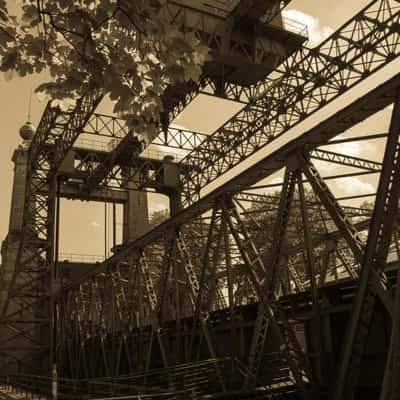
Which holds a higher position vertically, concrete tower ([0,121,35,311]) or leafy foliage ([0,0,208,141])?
concrete tower ([0,121,35,311])

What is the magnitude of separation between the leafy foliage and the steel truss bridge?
2.57ft

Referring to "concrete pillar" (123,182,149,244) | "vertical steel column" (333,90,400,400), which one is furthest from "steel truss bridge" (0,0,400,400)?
"concrete pillar" (123,182,149,244)

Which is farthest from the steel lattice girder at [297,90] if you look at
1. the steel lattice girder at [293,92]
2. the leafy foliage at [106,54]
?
the leafy foliage at [106,54]

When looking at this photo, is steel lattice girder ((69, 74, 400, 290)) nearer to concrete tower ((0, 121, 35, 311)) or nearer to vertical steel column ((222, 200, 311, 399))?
vertical steel column ((222, 200, 311, 399))

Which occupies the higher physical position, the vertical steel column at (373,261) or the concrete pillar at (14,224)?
the concrete pillar at (14,224)

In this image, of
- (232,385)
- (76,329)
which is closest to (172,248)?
(232,385)

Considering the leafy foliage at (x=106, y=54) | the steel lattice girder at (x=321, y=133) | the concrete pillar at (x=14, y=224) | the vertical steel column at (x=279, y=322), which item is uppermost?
the concrete pillar at (x=14, y=224)

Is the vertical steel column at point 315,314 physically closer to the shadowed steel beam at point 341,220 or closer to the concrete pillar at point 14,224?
the shadowed steel beam at point 341,220

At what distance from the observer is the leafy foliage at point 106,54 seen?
4.59 metres

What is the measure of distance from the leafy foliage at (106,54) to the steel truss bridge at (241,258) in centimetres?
78

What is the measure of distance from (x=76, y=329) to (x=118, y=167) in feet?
31.1

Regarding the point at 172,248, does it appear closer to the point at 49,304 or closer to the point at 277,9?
the point at 277,9

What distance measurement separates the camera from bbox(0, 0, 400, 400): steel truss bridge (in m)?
9.46

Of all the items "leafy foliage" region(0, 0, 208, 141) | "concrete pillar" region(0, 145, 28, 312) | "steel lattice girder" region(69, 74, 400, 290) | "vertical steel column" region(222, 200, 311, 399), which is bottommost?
"vertical steel column" region(222, 200, 311, 399)
